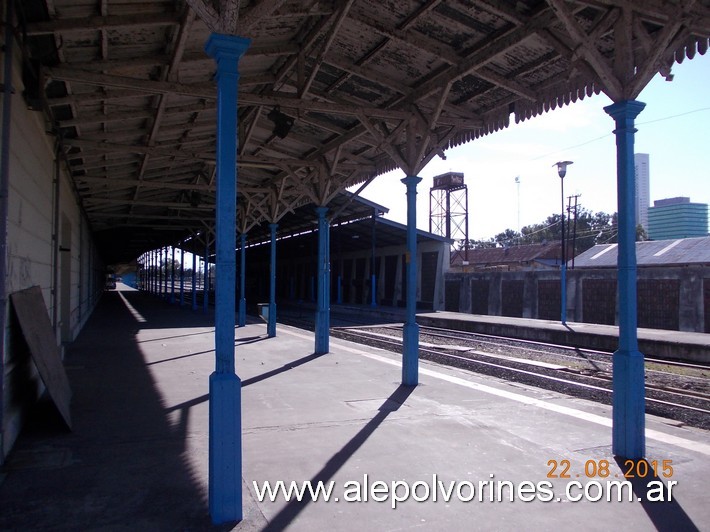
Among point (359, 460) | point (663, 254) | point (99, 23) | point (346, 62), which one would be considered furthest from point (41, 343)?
point (663, 254)

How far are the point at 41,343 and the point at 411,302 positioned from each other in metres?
5.24

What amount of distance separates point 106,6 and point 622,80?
17.8ft

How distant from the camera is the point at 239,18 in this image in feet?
13.8

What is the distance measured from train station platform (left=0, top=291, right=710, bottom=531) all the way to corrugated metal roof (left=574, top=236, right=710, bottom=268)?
2443 cm

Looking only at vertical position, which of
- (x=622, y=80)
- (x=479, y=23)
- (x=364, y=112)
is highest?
(x=479, y=23)

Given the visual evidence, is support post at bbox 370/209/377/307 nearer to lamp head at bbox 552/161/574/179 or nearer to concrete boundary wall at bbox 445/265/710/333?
concrete boundary wall at bbox 445/265/710/333

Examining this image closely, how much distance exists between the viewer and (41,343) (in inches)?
237

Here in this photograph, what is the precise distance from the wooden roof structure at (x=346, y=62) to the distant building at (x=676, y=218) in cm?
14122

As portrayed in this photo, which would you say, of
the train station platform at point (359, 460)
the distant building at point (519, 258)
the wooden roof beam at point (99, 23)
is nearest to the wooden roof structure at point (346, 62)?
the wooden roof beam at point (99, 23)

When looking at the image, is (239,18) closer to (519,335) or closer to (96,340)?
(96,340)

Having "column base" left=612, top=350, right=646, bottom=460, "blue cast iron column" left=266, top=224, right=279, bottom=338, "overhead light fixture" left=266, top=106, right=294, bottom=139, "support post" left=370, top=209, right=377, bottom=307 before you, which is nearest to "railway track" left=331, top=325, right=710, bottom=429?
"column base" left=612, top=350, right=646, bottom=460

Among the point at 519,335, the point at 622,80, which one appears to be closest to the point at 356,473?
the point at 622,80

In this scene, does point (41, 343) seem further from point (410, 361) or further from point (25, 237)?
point (410, 361)

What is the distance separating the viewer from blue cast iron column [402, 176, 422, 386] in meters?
8.55
